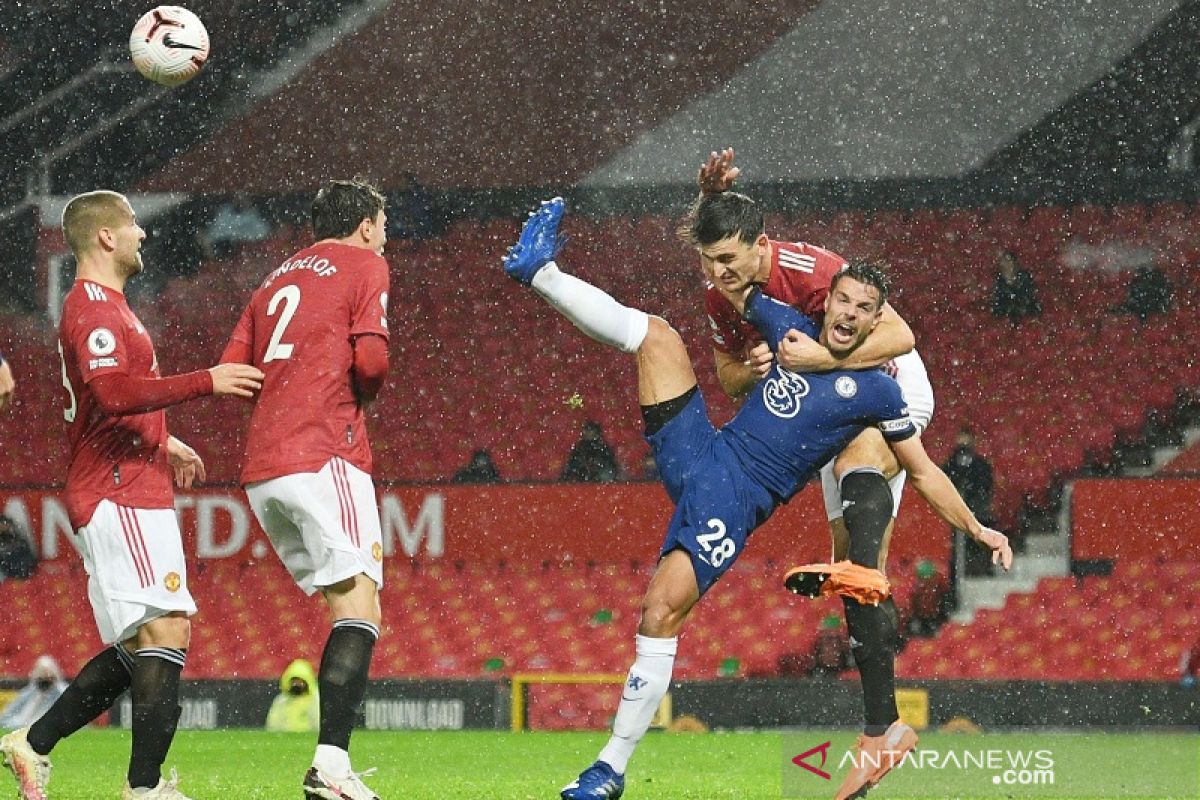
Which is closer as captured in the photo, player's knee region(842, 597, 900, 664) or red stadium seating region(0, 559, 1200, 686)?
player's knee region(842, 597, 900, 664)

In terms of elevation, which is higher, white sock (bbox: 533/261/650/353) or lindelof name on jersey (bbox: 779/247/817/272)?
lindelof name on jersey (bbox: 779/247/817/272)

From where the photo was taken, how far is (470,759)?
877cm

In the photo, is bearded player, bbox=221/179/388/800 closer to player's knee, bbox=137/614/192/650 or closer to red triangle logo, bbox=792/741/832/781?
player's knee, bbox=137/614/192/650

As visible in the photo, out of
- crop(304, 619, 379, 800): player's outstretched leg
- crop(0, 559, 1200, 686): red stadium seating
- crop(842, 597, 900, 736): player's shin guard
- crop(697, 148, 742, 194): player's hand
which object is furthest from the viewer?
crop(0, 559, 1200, 686): red stadium seating

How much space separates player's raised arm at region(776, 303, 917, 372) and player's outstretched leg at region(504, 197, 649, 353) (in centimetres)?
43

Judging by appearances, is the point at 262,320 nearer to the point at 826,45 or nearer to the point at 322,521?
the point at 322,521

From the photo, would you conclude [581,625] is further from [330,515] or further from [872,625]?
[330,515]

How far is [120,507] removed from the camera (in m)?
4.74

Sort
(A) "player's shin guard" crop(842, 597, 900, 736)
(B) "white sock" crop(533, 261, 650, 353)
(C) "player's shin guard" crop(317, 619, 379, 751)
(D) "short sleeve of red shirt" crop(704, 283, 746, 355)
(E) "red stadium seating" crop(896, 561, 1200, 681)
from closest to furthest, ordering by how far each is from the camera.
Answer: (C) "player's shin guard" crop(317, 619, 379, 751), (B) "white sock" crop(533, 261, 650, 353), (A) "player's shin guard" crop(842, 597, 900, 736), (D) "short sleeve of red shirt" crop(704, 283, 746, 355), (E) "red stadium seating" crop(896, 561, 1200, 681)

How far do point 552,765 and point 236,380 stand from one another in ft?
14.2

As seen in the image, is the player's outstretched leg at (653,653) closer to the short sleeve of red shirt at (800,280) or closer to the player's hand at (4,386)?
the short sleeve of red shirt at (800,280)

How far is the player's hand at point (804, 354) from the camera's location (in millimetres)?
4852

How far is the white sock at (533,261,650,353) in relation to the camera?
15.6 feet

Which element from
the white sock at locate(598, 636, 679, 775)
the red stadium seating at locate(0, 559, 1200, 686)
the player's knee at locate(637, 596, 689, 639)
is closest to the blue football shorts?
the player's knee at locate(637, 596, 689, 639)
